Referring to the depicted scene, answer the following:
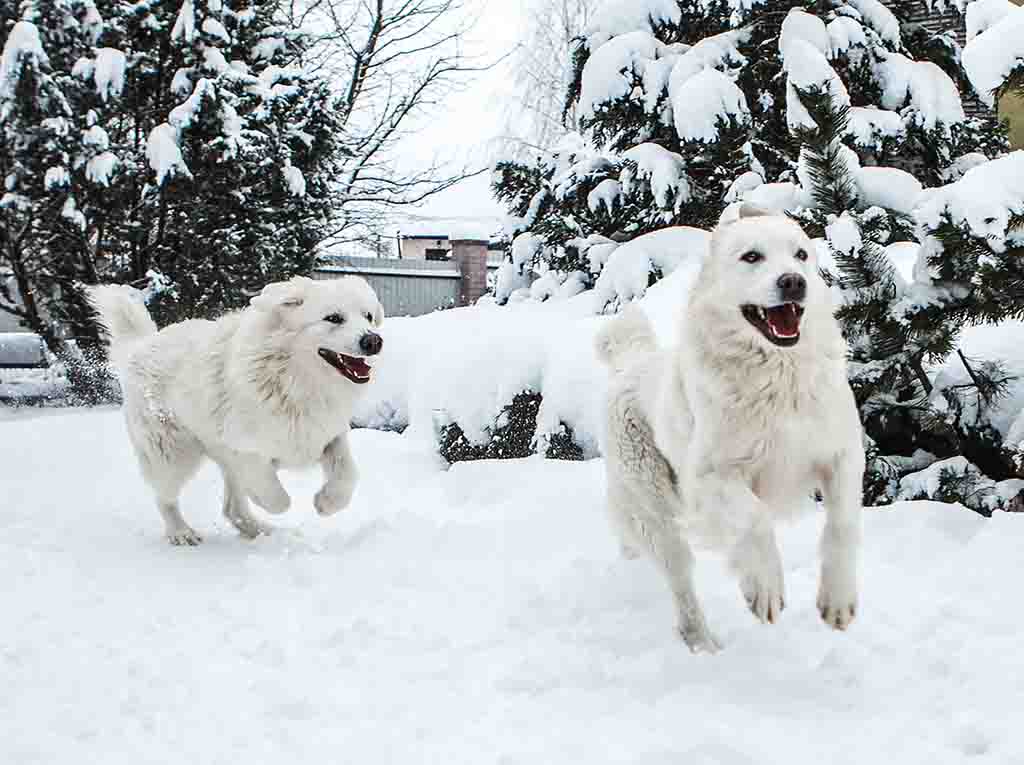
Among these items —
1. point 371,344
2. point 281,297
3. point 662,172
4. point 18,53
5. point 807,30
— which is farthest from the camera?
point 18,53

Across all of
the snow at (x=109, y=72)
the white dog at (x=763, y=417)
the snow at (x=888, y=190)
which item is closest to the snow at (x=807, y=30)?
the snow at (x=888, y=190)

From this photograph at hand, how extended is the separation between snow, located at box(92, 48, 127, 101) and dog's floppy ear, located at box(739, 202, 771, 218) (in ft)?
38.4

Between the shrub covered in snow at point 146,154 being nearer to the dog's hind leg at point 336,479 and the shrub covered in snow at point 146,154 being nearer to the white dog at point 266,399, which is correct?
the white dog at point 266,399

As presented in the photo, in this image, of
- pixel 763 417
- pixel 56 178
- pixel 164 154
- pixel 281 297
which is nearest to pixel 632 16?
pixel 281 297

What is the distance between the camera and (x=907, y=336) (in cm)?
446

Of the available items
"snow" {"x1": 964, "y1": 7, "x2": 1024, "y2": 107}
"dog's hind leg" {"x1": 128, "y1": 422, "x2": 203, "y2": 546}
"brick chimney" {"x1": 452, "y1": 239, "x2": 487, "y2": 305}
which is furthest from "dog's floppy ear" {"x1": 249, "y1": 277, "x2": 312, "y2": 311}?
"brick chimney" {"x1": 452, "y1": 239, "x2": 487, "y2": 305}

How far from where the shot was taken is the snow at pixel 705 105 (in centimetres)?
755

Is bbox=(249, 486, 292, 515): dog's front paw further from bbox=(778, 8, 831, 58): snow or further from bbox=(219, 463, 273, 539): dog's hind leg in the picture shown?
bbox=(778, 8, 831, 58): snow

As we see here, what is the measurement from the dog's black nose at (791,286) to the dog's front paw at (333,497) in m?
2.88

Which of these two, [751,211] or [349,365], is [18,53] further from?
[751,211]

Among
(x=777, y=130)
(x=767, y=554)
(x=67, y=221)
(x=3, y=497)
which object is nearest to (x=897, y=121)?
(x=777, y=130)

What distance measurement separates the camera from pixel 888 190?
15.7 ft

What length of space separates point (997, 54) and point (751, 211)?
130 cm

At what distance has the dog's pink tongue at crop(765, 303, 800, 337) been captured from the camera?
304 centimetres
